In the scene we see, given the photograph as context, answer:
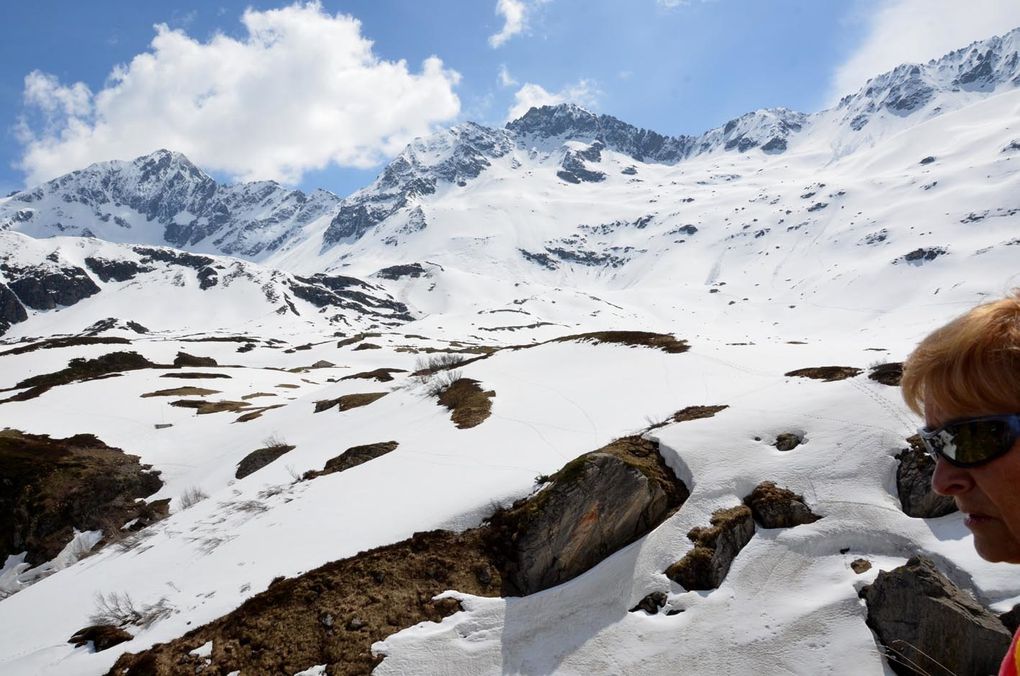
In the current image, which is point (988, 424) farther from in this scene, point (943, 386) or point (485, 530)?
point (485, 530)

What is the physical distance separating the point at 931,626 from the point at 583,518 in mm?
6942

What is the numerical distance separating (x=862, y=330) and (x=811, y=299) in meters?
49.2

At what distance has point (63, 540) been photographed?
26422 millimetres

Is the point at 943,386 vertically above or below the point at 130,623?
above

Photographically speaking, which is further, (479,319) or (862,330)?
(479,319)

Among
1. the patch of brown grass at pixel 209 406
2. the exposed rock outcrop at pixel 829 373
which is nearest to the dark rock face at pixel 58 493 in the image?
the patch of brown grass at pixel 209 406

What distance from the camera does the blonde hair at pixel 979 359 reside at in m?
2.26

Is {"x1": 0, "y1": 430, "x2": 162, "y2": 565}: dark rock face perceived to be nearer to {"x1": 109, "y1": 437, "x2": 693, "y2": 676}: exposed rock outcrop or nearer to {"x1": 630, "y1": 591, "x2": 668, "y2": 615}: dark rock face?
{"x1": 109, "y1": 437, "x2": 693, "y2": 676}: exposed rock outcrop

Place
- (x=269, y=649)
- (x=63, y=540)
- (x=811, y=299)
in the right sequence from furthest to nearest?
(x=811, y=299), (x=63, y=540), (x=269, y=649)

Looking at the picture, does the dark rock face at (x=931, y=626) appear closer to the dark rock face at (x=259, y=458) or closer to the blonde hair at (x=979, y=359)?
the blonde hair at (x=979, y=359)

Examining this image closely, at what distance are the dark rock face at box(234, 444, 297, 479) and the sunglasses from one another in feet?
99.6

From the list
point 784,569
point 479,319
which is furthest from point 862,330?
point 784,569

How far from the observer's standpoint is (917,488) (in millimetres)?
11094

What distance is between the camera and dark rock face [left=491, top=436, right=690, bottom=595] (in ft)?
41.2
